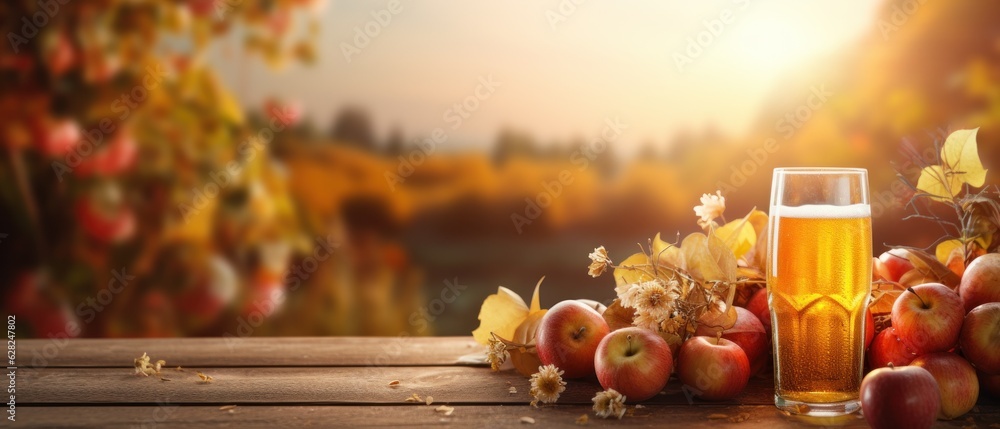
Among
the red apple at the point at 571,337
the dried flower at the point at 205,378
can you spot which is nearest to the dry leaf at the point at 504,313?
the red apple at the point at 571,337

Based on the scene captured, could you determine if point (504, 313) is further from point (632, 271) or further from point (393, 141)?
point (393, 141)

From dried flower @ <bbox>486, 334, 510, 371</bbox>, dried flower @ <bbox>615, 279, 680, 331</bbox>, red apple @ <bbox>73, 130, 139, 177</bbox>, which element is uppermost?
red apple @ <bbox>73, 130, 139, 177</bbox>

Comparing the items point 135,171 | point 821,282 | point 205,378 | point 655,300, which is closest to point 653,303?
point 655,300

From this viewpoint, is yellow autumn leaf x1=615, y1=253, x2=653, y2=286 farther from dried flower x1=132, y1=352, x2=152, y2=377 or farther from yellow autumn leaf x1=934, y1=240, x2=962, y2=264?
dried flower x1=132, y1=352, x2=152, y2=377

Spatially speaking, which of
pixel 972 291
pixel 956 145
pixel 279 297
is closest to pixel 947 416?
pixel 972 291

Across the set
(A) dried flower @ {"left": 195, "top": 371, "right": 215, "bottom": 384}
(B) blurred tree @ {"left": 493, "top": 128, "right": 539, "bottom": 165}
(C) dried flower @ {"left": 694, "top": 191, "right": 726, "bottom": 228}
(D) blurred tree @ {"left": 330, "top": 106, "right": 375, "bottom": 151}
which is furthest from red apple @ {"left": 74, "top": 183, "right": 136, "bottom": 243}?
(C) dried flower @ {"left": 694, "top": 191, "right": 726, "bottom": 228}

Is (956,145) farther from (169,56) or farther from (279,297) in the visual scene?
(169,56)

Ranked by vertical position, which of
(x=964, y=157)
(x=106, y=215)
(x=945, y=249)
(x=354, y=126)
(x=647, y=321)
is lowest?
(x=647, y=321)
